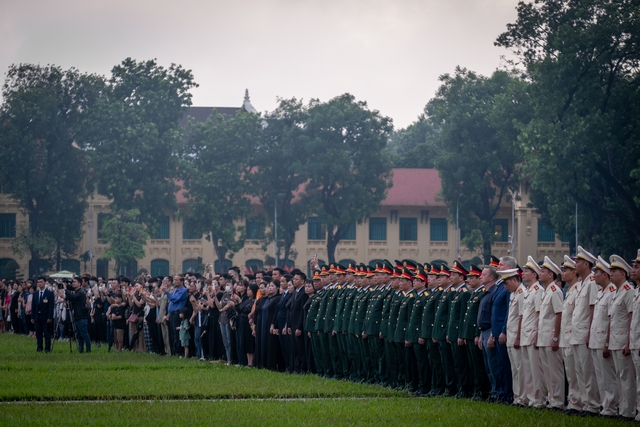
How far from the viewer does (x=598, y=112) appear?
51.6 metres

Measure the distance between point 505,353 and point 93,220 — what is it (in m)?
73.8

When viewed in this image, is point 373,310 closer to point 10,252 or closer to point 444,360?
point 444,360

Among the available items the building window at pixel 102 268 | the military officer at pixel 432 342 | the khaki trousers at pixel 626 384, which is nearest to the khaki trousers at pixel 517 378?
the khaki trousers at pixel 626 384

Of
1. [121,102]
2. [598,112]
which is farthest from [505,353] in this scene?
[121,102]

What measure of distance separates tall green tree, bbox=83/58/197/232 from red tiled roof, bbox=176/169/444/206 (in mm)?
10246

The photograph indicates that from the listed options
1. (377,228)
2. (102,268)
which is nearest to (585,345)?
(377,228)

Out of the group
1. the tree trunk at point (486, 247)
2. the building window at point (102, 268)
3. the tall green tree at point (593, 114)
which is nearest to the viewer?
the tall green tree at point (593, 114)

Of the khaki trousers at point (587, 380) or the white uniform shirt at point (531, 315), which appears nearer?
the khaki trousers at point (587, 380)

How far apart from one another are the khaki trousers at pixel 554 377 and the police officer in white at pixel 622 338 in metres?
1.20

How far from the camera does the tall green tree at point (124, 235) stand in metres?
74.3

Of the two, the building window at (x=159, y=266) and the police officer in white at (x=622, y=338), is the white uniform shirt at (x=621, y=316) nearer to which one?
the police officer in white at (x=622, y=338)

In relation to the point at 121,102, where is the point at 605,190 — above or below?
below

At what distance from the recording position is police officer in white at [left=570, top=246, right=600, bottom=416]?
48.6ft

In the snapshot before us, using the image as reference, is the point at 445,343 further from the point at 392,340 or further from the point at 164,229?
the point at 164,229
